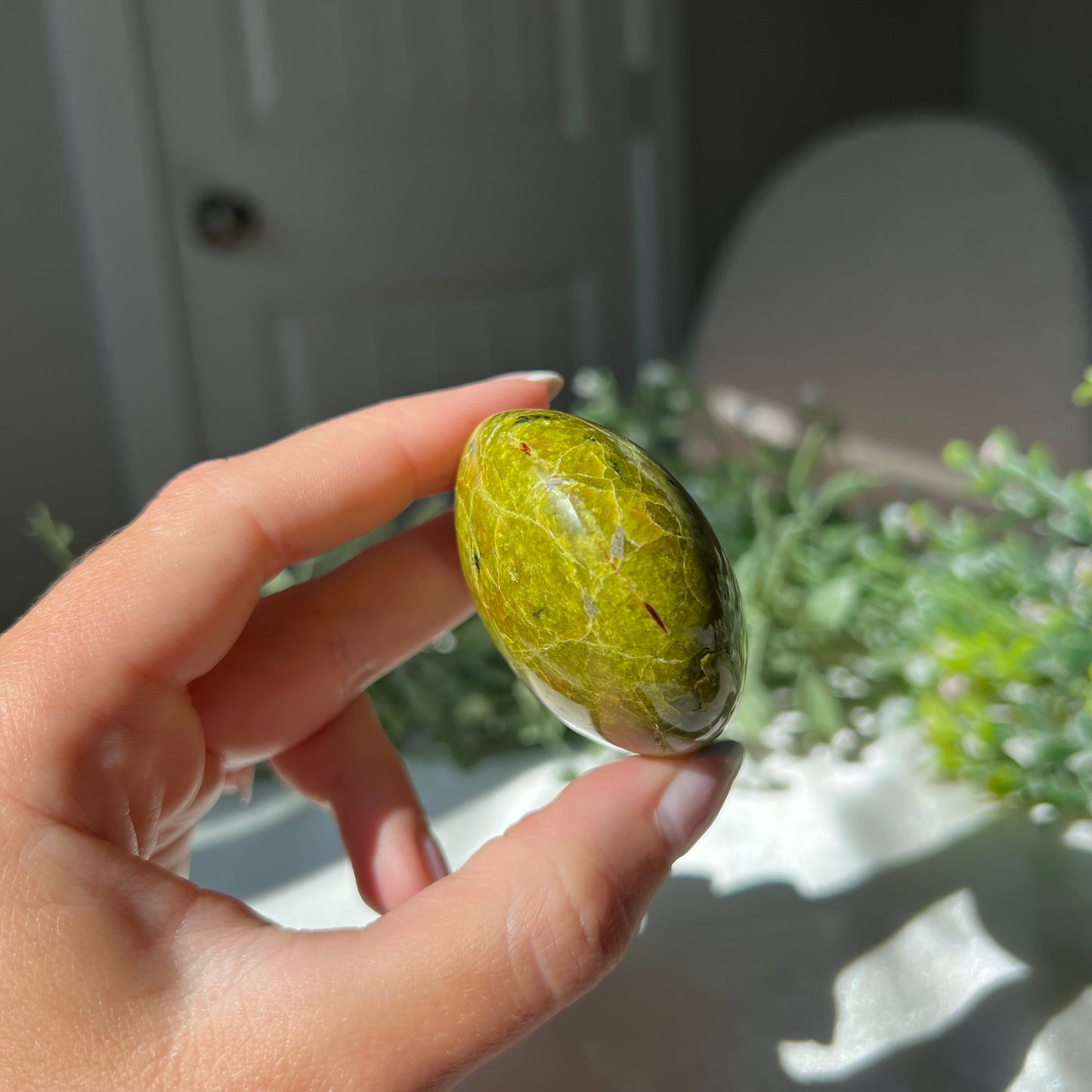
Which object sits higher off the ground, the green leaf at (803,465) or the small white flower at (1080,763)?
the green leaf at (803,465)

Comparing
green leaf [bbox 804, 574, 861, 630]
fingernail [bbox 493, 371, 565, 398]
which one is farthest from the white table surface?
fingernail [bbox 493, 371, 565, 398]

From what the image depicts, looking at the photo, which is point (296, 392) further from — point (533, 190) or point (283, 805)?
point (283, 805)

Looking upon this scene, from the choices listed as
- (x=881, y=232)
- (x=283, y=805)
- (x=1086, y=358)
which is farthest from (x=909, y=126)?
(x=283, y=805)

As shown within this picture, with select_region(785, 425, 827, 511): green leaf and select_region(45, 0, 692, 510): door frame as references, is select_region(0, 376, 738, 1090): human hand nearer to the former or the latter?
select_region(785, 425, 827, 511): green leaf

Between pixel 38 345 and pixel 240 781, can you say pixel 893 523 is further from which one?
pixel 38 345

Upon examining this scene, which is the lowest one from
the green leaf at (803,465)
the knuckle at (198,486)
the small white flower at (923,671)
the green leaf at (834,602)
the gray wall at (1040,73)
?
the small white flower at (923,671)

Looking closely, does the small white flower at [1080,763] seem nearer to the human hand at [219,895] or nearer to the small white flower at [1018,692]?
the small white flower at [1018,692]

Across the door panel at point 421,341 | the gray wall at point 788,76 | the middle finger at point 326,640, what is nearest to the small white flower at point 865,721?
the middle finger at point 326,640
